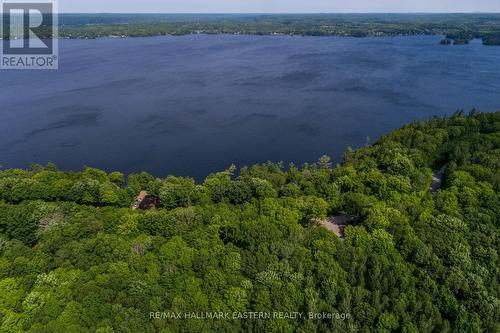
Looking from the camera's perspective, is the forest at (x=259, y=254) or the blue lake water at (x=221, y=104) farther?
the blue lake water at (x=221, y=104)

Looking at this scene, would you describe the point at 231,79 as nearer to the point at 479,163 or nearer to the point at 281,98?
the point at 281,98

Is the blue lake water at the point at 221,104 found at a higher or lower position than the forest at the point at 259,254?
higher

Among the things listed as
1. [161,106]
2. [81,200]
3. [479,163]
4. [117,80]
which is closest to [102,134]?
[161,106]

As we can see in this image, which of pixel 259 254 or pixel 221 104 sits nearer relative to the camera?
pixel 259 254

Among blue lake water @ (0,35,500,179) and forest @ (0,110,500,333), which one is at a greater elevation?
blue lake water @ (0,35,500,179)

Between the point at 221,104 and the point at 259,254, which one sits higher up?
the point at 221,104
